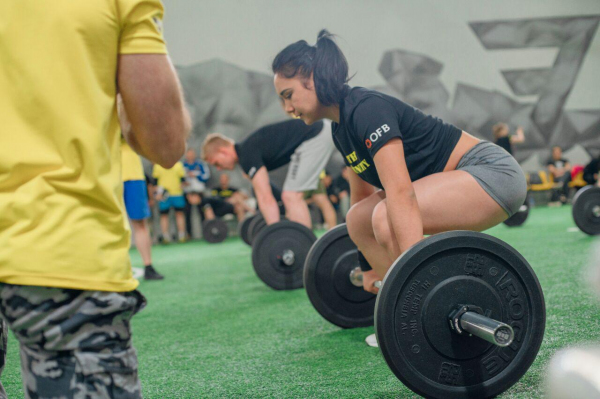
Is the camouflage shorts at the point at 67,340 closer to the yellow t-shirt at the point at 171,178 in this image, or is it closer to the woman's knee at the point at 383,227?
the woman's knee at the point at 383,227

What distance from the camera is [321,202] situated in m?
5.16

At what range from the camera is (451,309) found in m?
1.45

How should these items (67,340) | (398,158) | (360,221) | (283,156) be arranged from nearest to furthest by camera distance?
(67,340) → (398,158) → (360,221) → (283,156)

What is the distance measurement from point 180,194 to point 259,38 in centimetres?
382

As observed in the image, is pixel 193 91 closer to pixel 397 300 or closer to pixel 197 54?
pixel 197 54

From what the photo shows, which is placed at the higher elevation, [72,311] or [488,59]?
[488,59]

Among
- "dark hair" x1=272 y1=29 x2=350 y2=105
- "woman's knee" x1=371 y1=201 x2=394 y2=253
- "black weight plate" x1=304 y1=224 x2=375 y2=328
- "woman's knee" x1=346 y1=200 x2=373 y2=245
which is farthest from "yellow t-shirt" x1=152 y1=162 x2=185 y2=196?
"woman's knee" x1=371 y1=201 x2=394 y2=253

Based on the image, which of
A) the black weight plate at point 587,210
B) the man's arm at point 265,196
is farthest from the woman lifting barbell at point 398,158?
the black weight plate at point 587,210

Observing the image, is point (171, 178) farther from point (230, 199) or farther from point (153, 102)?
point (153, 102)

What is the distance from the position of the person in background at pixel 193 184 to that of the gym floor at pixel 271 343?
5.64 meters

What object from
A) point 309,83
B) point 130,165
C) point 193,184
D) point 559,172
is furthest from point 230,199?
point 309,83

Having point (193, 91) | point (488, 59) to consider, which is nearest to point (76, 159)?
point (193, 91)

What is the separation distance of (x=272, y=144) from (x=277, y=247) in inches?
33.3

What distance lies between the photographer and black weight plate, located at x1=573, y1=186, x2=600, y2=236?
457 centimetres
